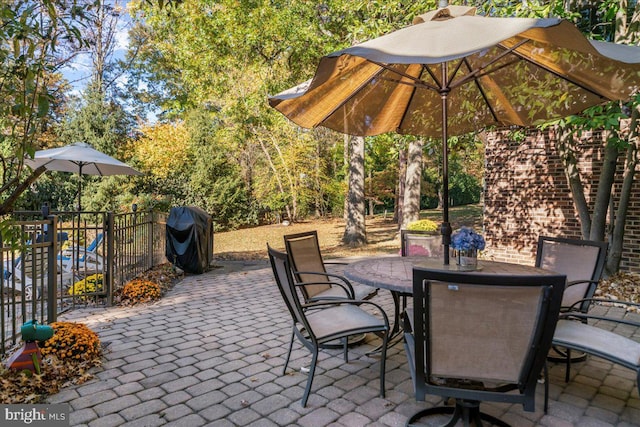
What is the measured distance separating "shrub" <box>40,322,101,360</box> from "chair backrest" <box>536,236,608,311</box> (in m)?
3.59

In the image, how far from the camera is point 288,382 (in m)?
2.74

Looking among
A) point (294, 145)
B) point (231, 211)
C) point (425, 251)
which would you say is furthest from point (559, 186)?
point (231, 211)

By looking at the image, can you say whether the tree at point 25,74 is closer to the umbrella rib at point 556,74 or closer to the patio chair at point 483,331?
the patio chair at point 483,331

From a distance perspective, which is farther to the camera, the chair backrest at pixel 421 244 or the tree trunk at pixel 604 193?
the tree trunk at pixel 604 193

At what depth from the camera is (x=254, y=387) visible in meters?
2.66

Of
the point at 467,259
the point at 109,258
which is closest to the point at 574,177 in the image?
the point at 467,259

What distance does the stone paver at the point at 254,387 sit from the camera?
229 cm

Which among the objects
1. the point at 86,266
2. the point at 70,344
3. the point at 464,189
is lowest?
the point at 70,344

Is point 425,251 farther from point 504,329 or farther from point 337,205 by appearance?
point 337,205

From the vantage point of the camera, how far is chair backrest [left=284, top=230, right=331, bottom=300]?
11.4 feet

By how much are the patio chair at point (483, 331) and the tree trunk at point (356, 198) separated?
906 cm

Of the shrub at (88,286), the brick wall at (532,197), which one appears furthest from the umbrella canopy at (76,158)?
the brick wall at (532,197)

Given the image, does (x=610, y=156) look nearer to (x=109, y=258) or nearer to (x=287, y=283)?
(x=287, y=283)

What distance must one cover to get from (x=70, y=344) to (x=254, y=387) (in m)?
1.47
